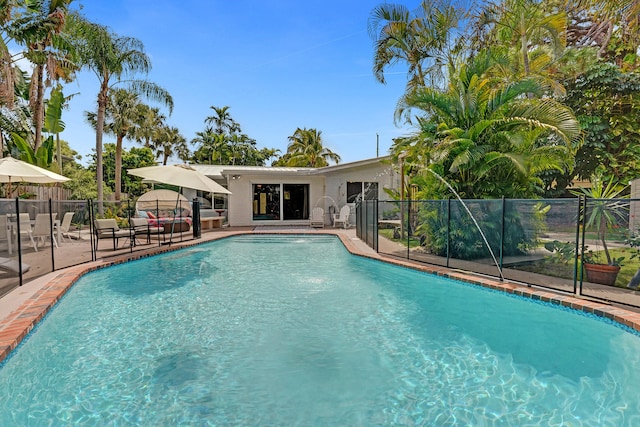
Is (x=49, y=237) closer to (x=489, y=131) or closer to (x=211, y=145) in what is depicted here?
(x=489, y=131)

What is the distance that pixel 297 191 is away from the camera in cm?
1908

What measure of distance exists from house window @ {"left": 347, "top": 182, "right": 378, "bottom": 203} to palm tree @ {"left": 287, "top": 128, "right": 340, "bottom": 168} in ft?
48.8

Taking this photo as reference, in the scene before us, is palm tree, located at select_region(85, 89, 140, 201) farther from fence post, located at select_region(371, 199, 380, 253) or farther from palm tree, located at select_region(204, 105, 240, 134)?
fence post, located at select_region(371, 199, 380, 253)

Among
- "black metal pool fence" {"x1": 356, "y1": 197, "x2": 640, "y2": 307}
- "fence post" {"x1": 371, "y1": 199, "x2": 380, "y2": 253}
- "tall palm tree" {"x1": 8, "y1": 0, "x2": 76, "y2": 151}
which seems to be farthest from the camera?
"tall palm tree" {"x1": 8, "y1": 0, "x2": 76, "y2": 151}

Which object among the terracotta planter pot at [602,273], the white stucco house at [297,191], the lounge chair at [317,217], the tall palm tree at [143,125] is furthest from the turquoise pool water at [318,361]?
the tall palm tree at [143,125]

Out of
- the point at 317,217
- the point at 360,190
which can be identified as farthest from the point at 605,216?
the point at 360,190

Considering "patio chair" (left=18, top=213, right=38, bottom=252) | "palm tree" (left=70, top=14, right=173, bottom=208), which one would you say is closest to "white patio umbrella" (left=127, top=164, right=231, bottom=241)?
"patio chair" (left=18, top=213, right=38, bottom=252)

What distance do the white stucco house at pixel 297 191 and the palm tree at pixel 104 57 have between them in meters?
5.81

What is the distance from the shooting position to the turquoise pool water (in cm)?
302

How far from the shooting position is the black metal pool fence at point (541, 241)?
5.36 meters

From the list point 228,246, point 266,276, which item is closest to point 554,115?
point 266,276

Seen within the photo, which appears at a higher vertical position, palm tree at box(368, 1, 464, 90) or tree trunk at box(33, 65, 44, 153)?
palm tree at box(368, 1, 464, 90)

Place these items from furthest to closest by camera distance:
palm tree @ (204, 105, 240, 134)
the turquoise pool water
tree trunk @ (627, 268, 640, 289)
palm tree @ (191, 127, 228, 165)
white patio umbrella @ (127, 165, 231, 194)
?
1. palm tree @ (204, 105, 240, 134)
2. palm tree @ (191, 127, 228, 165)
3. white patio umbrella @ (127, 165, 231, 194)
4. tree trunk @ (627, 268, 640, 289)
5. the turquoise pool water

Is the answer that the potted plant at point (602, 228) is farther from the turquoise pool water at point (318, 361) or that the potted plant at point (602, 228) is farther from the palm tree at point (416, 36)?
the palm tree at point (416, 36)
